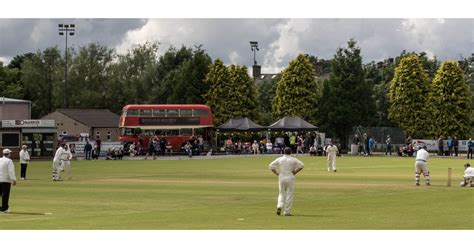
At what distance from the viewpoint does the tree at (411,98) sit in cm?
9412

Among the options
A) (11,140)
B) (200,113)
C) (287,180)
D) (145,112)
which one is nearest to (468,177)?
(287,180)

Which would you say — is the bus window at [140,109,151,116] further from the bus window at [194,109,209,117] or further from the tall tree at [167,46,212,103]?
the tall tree at [167,46,212,103]

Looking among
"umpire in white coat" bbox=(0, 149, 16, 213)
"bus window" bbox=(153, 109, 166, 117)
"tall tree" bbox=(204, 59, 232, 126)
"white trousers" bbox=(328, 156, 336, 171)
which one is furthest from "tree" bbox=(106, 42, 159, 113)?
"umpire in white coat" bbox=(0, 149, 16, 213)

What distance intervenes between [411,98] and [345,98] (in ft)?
25.5

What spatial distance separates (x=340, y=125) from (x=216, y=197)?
69761 millimetres

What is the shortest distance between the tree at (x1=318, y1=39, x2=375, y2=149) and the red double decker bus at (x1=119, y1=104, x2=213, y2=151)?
61.1 feet

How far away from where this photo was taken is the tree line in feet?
308

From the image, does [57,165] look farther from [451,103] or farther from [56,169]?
[451,103]

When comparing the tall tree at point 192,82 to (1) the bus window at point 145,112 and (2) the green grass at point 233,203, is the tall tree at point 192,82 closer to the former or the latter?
(1) the bus window at point 145,112

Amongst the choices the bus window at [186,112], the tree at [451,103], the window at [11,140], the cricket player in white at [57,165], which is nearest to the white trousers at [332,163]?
the cricket player in white at [57,165]

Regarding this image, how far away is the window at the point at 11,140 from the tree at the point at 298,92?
119 ft

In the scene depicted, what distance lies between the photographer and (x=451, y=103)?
305ft

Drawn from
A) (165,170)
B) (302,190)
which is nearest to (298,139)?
(165,170)

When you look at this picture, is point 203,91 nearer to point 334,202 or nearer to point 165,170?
point 165,170
